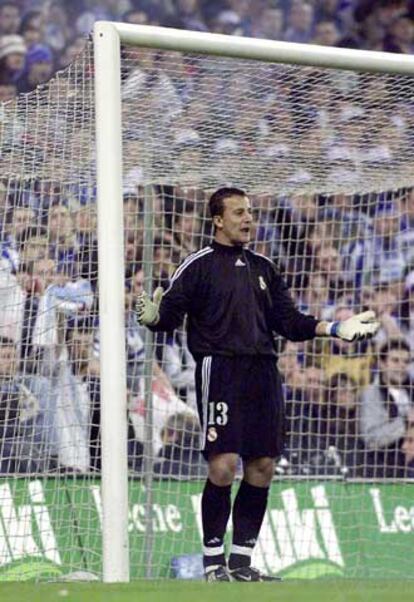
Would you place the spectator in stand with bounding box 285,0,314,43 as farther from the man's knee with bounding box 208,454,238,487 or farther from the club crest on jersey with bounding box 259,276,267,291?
the man's knee with bounding box 208,454,238,487

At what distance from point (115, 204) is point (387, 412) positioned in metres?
3.21

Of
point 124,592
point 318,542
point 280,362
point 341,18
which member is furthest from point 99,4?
point 124,592

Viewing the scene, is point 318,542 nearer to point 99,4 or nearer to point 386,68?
point 386,68

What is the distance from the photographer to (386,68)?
265 inches

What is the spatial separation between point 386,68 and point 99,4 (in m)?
7.83

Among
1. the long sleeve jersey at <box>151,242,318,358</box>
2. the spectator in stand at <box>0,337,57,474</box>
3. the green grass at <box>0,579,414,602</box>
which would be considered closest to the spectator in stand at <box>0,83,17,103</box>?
the spectator in stand at <box>0,337,57,474</box>

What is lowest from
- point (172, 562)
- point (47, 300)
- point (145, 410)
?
point (172, 562)

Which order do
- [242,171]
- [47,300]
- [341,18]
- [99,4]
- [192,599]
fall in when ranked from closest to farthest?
[192,599] → [47,300] → [242,171] → [99,4] → [341,18]

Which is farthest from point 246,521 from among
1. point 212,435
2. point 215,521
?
point 212,435

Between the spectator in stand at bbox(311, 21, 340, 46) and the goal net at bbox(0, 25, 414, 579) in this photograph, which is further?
the spectator in stand at bbox(311, 21, 340, 46)

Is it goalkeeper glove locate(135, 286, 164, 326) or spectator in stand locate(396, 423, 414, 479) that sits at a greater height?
goalkeeper glove locate(135, 286, 164, 326)

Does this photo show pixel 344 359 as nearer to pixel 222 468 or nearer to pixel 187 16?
pixel 222 468

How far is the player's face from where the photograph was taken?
6883 mm

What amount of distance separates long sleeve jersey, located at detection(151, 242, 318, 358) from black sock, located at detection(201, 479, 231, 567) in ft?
2.02
